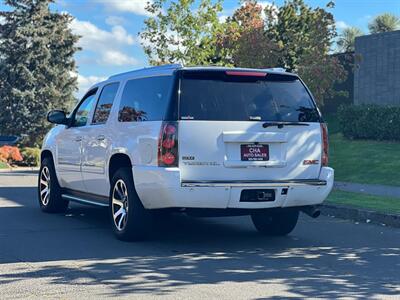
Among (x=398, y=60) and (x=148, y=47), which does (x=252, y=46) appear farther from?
(x=398, y=60)

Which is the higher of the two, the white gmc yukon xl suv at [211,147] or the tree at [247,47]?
the tree at [247,47]

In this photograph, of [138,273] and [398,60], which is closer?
[138,273]

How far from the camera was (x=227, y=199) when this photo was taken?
22.9 feet

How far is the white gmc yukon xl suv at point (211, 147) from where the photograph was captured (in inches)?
273

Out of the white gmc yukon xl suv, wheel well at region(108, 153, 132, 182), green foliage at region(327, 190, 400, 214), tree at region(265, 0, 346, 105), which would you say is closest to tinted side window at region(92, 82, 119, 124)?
the white gmc yukon xl suv

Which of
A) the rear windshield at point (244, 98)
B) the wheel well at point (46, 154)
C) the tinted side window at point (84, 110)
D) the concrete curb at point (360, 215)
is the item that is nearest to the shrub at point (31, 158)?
the wheel well at point (46, 154)

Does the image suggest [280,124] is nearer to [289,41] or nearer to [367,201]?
[367,201]

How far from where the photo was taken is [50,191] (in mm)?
10172

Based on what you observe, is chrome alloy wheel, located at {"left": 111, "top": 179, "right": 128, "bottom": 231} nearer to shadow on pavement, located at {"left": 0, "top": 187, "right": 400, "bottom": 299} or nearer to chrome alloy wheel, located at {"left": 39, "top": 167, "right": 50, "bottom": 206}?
shadow on pavement, located at {"left": 0, "top": 187, "right": 400, "bottom": 299}

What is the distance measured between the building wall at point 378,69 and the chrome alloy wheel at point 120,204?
17.8 m

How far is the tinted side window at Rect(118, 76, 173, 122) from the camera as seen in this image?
7.27 m

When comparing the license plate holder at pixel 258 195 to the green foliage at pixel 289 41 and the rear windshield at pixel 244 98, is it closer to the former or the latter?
the rear windshield at pixel 244 98

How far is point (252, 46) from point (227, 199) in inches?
681

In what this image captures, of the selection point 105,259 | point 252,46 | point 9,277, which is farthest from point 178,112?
point 252,46
